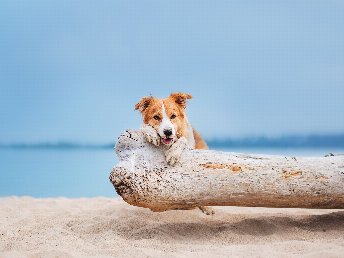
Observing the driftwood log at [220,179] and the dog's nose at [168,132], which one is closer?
the driftwood log at [220,179]

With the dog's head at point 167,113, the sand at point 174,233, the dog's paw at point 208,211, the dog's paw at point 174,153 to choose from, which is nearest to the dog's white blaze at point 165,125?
the dog's head at point 167,113

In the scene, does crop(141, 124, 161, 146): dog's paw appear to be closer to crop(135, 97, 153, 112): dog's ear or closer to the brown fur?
the brown fur

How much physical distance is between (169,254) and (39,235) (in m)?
1.73

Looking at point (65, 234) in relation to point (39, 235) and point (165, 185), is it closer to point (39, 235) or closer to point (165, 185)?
point (39, 235)

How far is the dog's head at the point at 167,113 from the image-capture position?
5.11 meters

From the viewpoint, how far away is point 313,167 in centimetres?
490

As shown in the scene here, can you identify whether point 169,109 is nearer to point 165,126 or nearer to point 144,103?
point 144,103

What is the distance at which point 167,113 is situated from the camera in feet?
17.4

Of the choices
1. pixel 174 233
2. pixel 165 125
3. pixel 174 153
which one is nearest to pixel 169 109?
pixel 165 125

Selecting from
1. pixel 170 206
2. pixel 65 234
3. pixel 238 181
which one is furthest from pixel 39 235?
pixel 238 181

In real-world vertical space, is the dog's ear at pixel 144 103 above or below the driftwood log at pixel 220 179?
above

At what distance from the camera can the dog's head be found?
16.8 feet

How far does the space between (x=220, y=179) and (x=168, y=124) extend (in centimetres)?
81

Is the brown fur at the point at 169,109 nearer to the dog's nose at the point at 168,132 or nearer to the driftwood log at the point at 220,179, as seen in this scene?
the dog's nose at the point at 168,132
